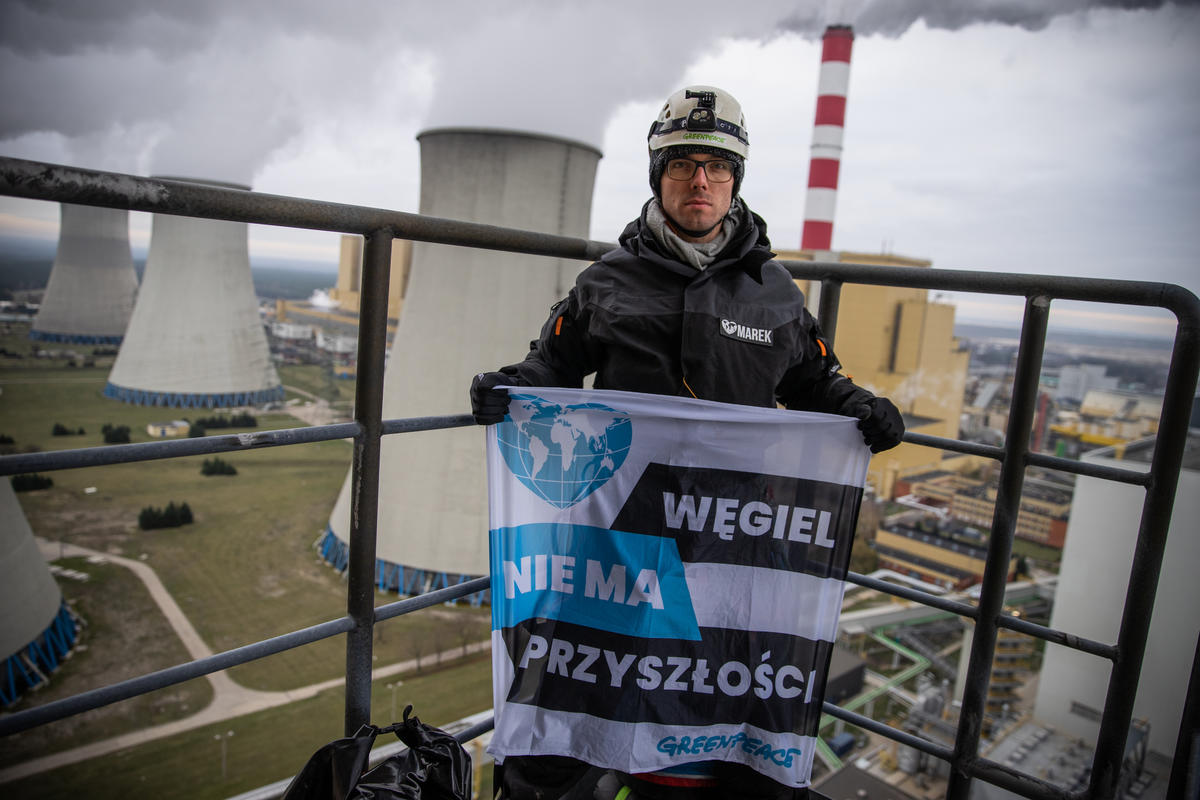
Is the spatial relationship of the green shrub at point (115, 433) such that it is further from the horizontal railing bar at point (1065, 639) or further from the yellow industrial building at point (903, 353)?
the horizontal railing bar at point (1065, 639)

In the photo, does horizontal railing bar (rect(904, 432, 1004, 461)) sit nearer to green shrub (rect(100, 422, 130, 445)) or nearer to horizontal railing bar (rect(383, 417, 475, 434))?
horizontal railing bar (rect(383, 417, 475, 434))

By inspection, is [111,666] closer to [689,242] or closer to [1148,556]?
[689,242]

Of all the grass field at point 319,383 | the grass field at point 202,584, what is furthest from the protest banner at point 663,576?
the grass field at point 319,383

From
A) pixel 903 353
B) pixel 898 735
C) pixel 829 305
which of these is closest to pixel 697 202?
pixel 829 305

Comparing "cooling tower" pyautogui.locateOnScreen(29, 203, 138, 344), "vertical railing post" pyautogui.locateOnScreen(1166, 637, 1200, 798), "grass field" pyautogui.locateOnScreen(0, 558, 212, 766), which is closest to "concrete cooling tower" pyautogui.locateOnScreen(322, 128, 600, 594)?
"grass field" pyautogui.locateOnScreen(0, 558, 212, 766)

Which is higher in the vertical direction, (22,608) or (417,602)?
(417,602)
